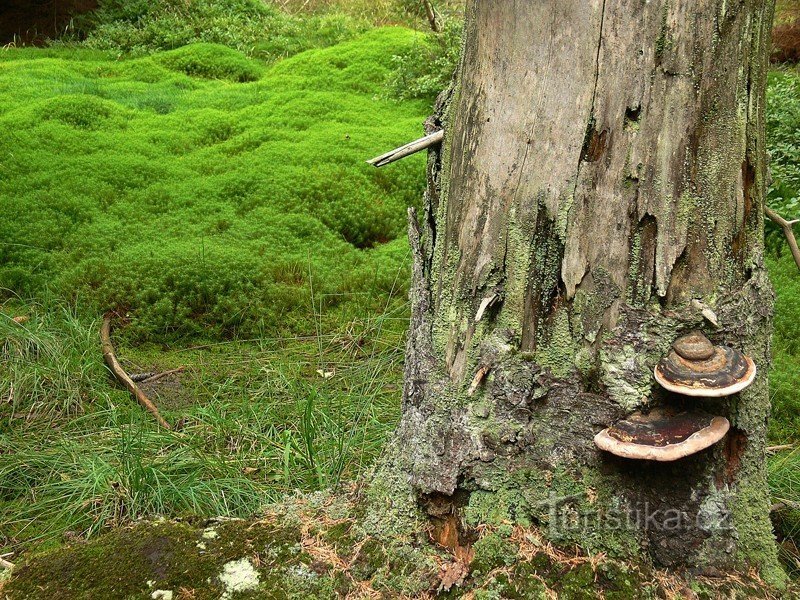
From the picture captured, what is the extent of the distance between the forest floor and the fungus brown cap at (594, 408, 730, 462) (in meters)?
0.34

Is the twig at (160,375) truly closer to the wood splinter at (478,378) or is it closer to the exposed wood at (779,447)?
the wood splinter at (478,378)

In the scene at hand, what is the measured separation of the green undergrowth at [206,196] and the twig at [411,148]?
8.38 feet

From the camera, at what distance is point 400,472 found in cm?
190

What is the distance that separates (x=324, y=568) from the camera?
183 cm

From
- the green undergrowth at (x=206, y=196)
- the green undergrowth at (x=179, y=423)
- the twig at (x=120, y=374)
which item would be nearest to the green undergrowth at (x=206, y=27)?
the green undergrowth at (x=206, y=196)

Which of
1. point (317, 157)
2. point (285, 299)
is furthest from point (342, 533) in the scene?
point (317, 157)

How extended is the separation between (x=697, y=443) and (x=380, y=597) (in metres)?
0.86

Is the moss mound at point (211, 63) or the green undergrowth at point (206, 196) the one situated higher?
the moss mound at point (211, 63)

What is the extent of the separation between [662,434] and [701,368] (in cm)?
17

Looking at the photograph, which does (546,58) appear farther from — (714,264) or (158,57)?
(158,57)

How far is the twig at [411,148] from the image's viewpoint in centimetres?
181

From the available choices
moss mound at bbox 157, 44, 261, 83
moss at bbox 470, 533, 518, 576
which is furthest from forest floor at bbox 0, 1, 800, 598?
moss mound at bbox 157, 44, 261, 83

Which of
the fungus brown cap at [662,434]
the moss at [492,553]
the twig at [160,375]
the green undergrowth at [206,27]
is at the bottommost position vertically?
the twig at [160,375]

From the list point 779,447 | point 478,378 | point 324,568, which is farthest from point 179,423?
point 779,447
